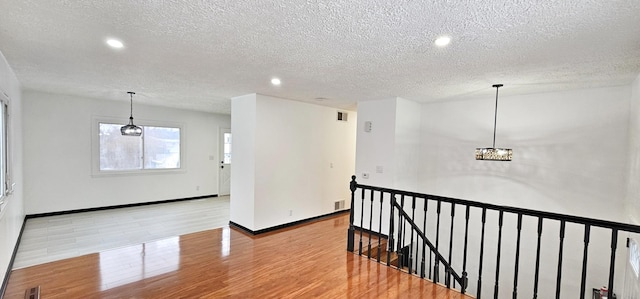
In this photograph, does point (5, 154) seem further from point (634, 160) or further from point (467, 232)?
point (634, 160)

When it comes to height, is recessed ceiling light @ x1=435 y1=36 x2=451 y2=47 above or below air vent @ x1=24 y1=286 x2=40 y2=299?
A: above

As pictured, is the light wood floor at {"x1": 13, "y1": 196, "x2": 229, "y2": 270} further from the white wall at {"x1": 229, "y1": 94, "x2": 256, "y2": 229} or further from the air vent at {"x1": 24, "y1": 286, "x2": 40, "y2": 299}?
the air vent at {"x1": 24, "y1": 286, "x2": 40, "y2": 299}

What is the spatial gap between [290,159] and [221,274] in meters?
2.46

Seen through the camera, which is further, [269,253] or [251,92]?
[251,92]

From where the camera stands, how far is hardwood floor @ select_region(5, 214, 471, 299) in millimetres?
2836

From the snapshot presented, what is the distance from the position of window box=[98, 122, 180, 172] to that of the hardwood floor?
3.16m

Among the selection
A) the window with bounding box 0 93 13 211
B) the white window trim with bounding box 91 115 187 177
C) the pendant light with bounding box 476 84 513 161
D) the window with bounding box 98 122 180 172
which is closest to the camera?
the window with bounding box 0 93 13 211

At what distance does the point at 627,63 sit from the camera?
107 inches

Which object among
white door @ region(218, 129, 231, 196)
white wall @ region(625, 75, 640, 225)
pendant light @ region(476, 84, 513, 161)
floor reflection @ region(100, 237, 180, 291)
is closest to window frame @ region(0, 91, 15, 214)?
floor reflection @ region(100, 237, 180, 291)

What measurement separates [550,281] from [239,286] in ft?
13.9

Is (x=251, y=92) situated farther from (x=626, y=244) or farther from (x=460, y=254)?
(x=626, y=244)

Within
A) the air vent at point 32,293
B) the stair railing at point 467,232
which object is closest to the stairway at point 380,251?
the stair railing at point 467,232

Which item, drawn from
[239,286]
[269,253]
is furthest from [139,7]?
[269,253]

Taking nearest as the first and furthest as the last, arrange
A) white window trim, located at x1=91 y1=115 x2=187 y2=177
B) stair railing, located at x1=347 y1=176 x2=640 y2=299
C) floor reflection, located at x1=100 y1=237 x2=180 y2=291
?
stair railing, located at x1=347 y1=176 x2=640 y2=299 < floor reflection, located at x1=100 y1=237 x2=180 y2=291 < white window trim, located at x1=91 y1=115 x2=187 y2=177
